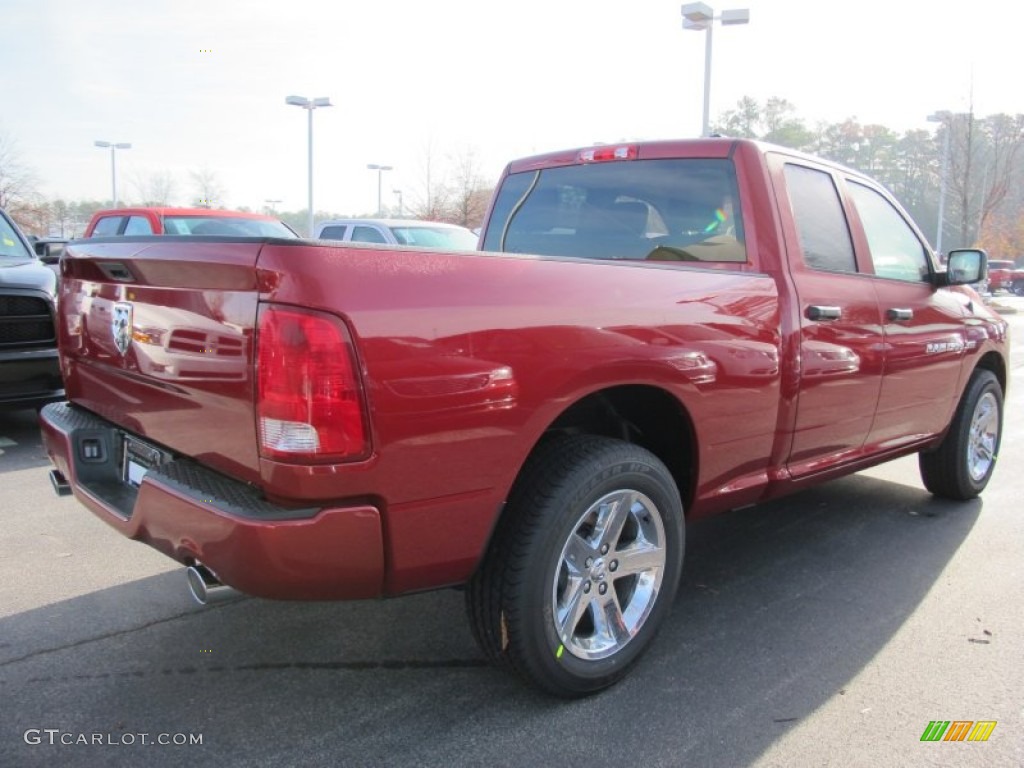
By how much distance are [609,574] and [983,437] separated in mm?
3541

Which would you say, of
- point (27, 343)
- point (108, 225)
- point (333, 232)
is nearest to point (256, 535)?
point (27, 343)

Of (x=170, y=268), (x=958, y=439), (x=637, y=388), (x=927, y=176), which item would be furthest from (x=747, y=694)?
(x=927, y=176)

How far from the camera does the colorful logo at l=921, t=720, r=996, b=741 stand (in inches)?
101

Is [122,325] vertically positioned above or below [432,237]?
below

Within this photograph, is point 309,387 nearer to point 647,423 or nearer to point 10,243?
point 647,423

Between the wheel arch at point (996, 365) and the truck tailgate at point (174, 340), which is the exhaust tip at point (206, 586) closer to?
the truck tailgate at point (174, 340)

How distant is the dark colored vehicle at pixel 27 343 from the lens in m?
5.59

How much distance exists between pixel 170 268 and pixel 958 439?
14.3 ft

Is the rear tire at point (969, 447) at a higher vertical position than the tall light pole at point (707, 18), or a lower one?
lower

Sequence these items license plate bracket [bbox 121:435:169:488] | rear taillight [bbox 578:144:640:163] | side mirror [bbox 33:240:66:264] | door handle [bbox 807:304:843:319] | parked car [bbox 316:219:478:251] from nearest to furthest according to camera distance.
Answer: license plate bracket [bbox 121:435:169:488] → door handle [bbox 807:304:843:319] → rear taillight [bbox 578:144:640:163] → side mirror [bbox 33:240:66:264] → parked car [bbox 316:219:478:251]

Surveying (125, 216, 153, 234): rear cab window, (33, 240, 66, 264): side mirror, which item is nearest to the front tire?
(33, 240, 66, 264): side mirror

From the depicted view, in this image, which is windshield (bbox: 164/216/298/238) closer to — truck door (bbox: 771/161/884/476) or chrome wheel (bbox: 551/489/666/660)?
truck door (bbox: 771/161/884/476)

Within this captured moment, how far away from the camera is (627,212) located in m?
3.79

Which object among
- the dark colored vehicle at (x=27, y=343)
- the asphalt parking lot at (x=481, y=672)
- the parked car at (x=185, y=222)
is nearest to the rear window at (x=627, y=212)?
the asphalt parking lot at (x=481, y=672)
